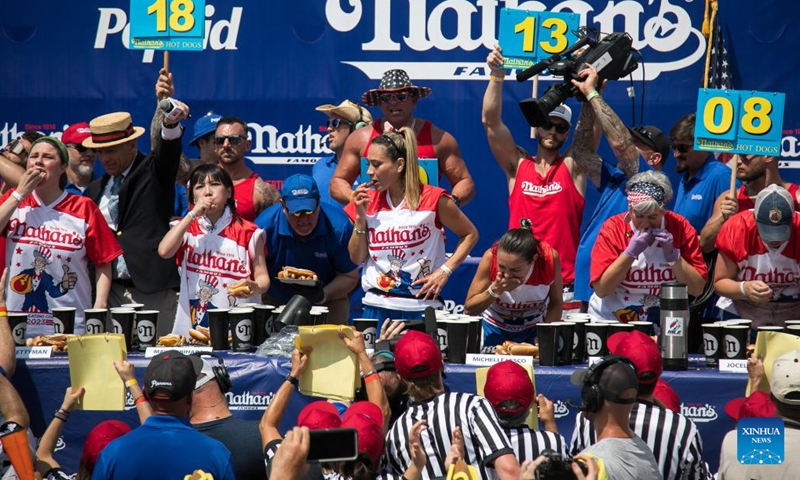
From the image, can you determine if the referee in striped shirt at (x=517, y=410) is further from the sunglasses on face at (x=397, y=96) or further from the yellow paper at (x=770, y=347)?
the sunglasses on face at (x=397, y=96)

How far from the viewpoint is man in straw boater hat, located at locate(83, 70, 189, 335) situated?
6.89 meters

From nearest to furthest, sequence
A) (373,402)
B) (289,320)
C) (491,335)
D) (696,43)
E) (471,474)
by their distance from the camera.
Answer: (471,474), (373,402), (289,320), (491,335), (696,43)

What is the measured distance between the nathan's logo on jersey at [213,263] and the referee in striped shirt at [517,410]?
217 centimetres

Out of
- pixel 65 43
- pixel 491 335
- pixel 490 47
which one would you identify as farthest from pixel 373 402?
pixel 65 43

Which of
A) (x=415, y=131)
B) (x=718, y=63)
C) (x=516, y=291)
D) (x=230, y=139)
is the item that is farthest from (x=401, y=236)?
(x=718, y=63)

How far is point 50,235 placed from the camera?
20.5ft

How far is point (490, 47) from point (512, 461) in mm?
5303

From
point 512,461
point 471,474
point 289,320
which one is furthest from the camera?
point 289,320

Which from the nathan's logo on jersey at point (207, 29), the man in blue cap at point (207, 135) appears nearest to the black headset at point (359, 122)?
the man in blue cap at point (207, 135)

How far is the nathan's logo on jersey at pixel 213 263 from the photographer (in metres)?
6.25

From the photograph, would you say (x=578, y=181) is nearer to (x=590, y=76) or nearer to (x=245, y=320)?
(x=590, y=76)

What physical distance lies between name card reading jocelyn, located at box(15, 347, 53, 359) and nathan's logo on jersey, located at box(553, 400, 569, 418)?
2.46m

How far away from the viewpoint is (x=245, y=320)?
5.76 metres

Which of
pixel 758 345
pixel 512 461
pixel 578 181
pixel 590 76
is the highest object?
pixel 590 76
